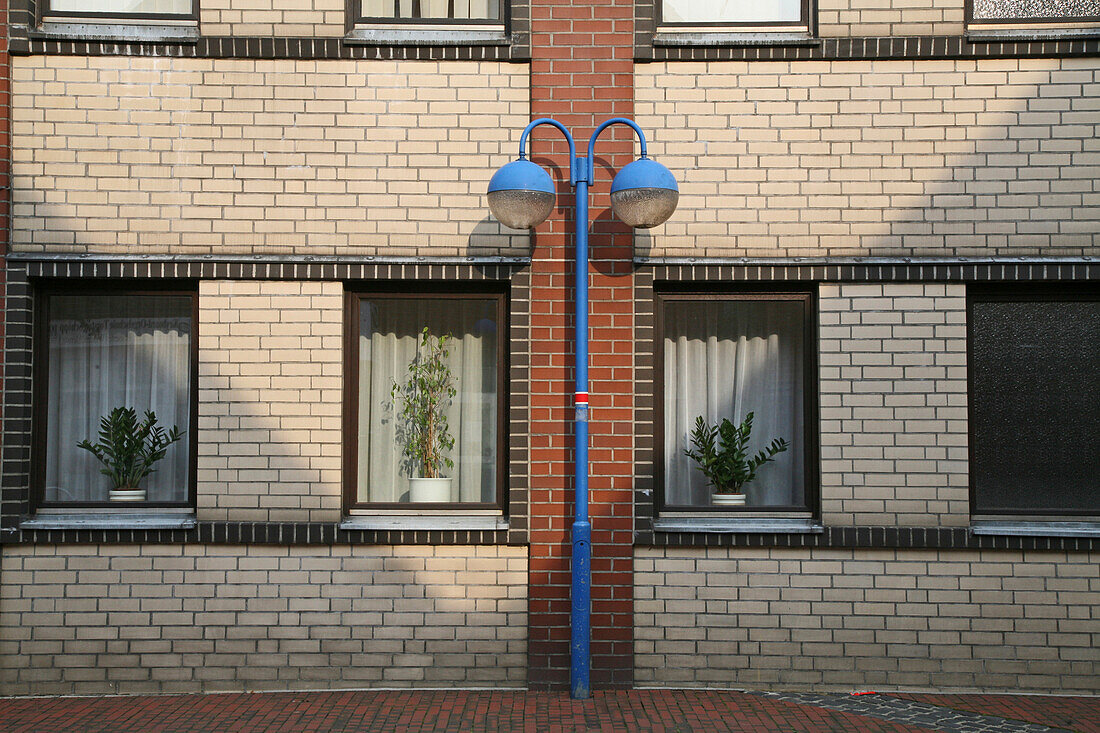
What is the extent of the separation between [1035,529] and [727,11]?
14.2 feet

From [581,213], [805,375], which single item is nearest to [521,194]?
[581,213]

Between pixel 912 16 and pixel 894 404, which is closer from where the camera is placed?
pixel 894 404

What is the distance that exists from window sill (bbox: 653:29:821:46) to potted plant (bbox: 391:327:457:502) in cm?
269

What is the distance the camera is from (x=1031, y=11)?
6875 millimetres

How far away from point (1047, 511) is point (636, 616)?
9.96 ft

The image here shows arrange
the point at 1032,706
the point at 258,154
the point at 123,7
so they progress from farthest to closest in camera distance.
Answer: the point at 123,7 < the point at 258,154 < the point at 1032,706

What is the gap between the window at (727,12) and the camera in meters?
6.95

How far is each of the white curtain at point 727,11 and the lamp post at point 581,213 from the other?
1.17 metres

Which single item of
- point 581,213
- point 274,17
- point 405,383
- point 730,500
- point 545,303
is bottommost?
point 730,500

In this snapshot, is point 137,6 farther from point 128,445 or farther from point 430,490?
point 430,490

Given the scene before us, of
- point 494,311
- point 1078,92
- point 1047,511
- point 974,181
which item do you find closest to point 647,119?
point 494,311

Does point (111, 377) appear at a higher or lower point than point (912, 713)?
higher

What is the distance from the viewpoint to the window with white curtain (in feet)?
22.7

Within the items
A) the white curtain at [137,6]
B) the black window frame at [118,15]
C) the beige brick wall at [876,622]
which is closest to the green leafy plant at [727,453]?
the beige brick wall at [876,622]
